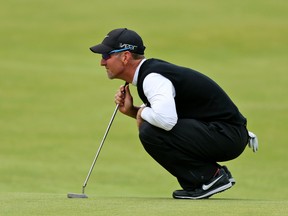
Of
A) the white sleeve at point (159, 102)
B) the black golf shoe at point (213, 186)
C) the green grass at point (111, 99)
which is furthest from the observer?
the green grass at point (111, 99)

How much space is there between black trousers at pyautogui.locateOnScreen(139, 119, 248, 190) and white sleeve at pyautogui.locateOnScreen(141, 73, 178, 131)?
0.38 feet

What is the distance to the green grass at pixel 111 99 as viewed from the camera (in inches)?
260

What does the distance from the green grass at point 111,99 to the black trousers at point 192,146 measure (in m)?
0.22

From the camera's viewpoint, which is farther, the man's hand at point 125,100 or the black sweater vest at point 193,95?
the man's hand at point 125,100

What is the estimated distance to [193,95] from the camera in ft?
20.8

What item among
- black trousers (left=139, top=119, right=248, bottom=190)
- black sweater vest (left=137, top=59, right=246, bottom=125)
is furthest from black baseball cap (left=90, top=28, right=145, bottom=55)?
black trousers (left=139, top=119, right=248, bottom=190)

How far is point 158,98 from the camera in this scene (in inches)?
239

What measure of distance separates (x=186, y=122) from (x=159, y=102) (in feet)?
1.17

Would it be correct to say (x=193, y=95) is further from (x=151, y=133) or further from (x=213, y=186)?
(x=213, y=186)

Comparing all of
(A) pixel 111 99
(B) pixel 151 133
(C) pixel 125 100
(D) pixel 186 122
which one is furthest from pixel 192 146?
(A) pixel 111 99

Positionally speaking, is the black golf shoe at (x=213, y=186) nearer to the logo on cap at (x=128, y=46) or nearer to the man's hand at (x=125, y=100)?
the man's hand at (x=125, y=100)

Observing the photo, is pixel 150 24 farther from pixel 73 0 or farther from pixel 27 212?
pixel 27 212

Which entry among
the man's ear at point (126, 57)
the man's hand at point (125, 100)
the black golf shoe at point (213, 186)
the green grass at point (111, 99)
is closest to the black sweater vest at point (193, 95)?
the man's ear at point (126, 57)

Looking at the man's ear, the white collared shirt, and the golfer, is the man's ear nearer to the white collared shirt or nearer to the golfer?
the golfer
